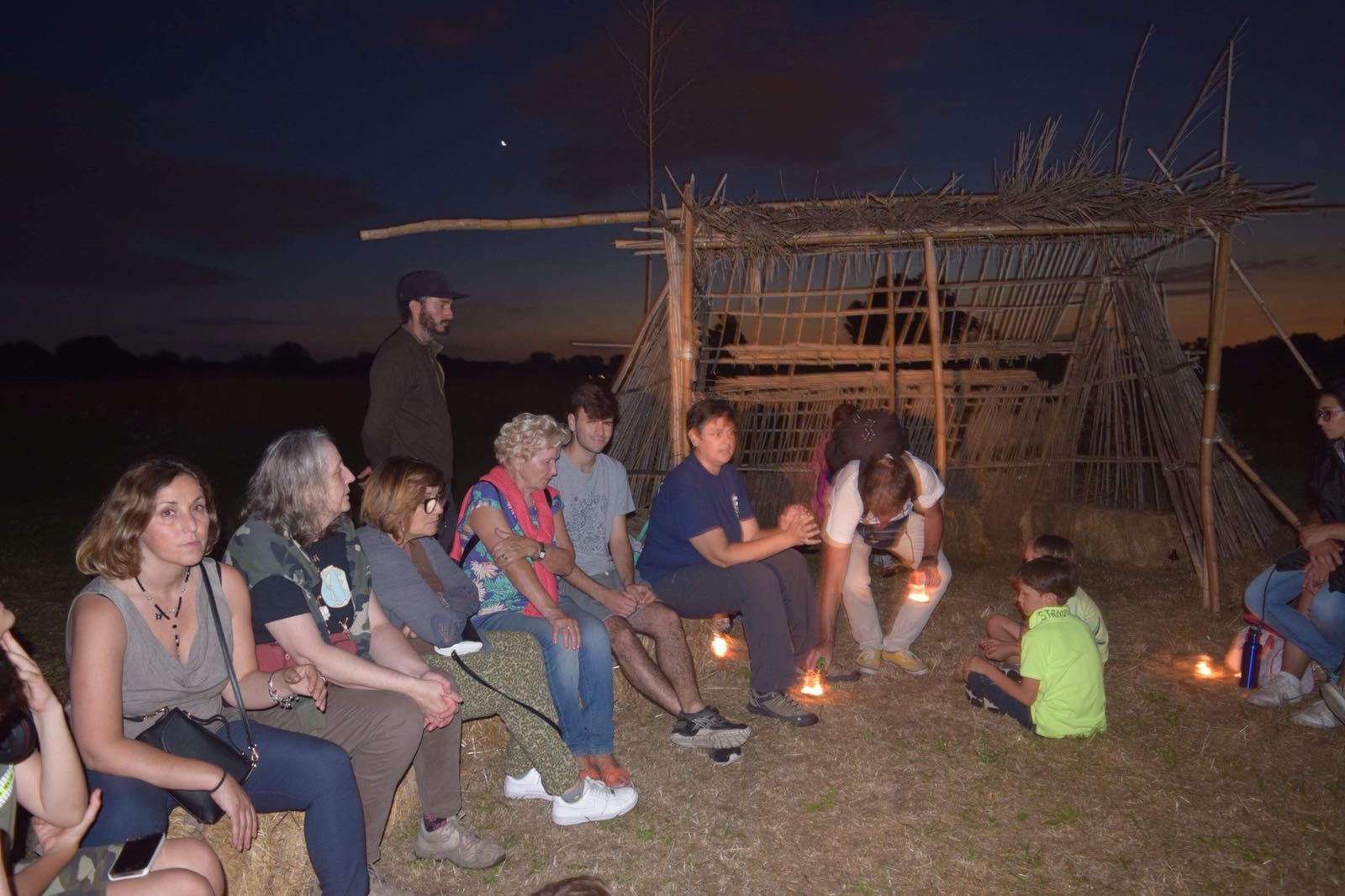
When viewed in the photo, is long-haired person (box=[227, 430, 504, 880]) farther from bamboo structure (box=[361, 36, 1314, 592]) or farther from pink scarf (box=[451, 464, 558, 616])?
bamboo structure (box=[361, 36, 1314, 592])

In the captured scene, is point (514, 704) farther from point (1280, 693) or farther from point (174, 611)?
point (1280, 693)

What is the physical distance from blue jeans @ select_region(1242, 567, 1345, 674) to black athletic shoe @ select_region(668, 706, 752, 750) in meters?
3.03

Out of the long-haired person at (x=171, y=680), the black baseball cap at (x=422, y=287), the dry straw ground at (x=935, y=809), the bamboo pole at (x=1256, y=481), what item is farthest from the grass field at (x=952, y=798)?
the black baseball cap at (x=422, y=287)

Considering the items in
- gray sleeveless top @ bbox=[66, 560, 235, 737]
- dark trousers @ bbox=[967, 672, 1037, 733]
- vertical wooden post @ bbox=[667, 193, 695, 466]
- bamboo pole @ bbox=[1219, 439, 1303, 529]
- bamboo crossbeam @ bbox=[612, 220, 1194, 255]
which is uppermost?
bamboo crossbeam @ bbox=[612, 220, 1194, 255]

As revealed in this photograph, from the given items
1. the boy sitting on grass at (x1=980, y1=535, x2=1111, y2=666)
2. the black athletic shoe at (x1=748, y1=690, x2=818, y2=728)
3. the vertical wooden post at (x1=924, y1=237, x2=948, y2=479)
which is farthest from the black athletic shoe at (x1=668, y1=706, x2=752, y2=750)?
the vertical wooden post at (x1=924, y1=237, x2=948, y2=479)

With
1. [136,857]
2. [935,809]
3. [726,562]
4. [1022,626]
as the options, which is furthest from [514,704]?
[1022,626]

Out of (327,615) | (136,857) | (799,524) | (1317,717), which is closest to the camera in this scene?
(136,857)

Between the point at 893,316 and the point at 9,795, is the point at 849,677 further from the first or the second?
the point at 9,795

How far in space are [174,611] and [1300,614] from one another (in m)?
5.41

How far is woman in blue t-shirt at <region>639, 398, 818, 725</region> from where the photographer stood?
455 centimetres

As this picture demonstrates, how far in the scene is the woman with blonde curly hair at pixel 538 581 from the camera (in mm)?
3773

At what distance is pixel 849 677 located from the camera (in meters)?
5.14

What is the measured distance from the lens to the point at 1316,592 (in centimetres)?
463

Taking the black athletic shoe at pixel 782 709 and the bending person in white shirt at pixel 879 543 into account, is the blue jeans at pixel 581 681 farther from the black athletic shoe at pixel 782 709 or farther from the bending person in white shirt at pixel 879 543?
the bending person in white shirt at pixel 879 543
